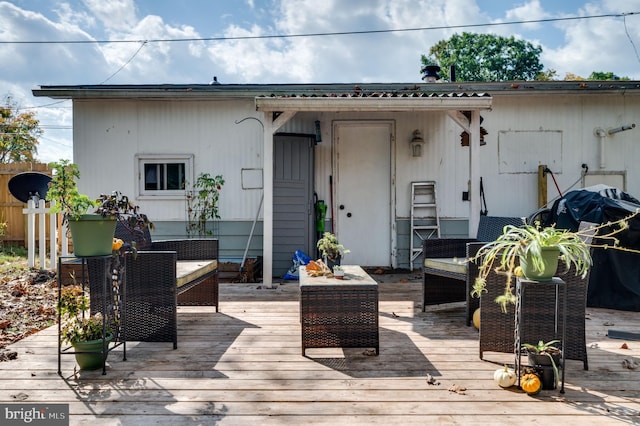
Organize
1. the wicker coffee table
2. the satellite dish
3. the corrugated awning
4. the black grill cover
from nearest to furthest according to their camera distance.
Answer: the wicker coffee table
the black grill cover
the corrugated awning
the satellite dish

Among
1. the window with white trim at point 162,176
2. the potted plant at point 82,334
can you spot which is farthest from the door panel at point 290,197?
the potted plant at point 82,334

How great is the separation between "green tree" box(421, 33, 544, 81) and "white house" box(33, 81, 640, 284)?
19.0 metres

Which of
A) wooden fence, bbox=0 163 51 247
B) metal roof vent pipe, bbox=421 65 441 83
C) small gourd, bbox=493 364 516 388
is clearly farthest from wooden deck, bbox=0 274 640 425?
wooden fence, bbox=0 163 51 247

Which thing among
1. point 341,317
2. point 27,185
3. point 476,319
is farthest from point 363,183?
point 27,185

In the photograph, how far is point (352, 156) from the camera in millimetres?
6875

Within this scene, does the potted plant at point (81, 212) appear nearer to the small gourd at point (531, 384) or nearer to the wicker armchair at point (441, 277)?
the small gourd at point (531, 384)

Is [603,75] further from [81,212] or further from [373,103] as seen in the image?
[81,212]

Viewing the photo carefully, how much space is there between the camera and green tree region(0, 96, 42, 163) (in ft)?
54.3

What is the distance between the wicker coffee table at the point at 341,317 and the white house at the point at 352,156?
11.9ft

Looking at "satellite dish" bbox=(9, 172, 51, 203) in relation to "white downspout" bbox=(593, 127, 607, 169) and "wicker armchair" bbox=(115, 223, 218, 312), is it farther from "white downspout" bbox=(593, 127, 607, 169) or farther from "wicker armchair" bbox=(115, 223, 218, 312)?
"white downspout" bbox=(593, 127, 607, 169)

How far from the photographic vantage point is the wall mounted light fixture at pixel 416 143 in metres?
6.70

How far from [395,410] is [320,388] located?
47 cm

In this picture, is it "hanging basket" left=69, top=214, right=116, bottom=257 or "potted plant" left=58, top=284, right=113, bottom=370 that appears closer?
"hanging basket" left=69, top=214, right=116, bottom=257

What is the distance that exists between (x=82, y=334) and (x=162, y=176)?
4.37 metres
